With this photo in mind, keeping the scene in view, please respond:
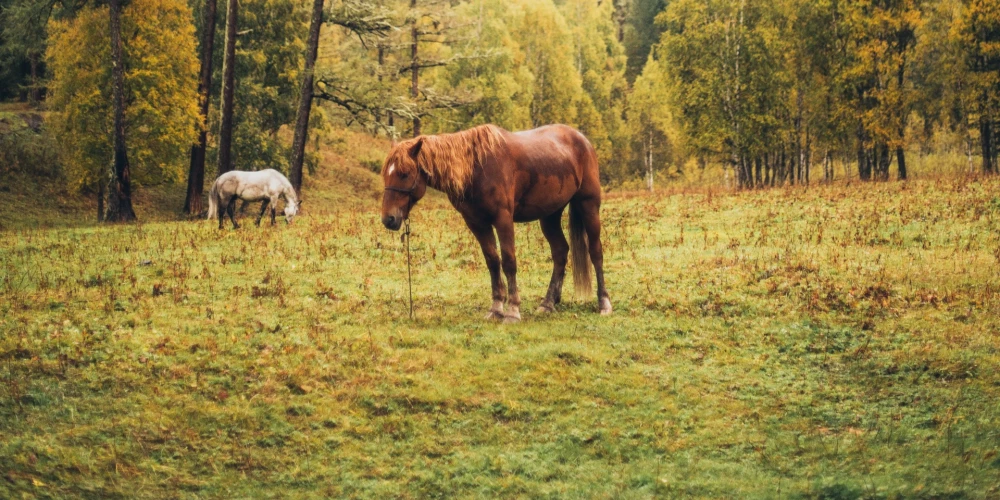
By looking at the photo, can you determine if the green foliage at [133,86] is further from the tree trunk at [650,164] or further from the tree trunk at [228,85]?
the tree trunk at [650,164]

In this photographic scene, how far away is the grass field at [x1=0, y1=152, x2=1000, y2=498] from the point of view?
6359 mm

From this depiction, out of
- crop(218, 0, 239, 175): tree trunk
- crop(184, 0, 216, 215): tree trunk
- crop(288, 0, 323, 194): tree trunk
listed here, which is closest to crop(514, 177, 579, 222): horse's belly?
crop(288, 0, 323, 194): tree trunk

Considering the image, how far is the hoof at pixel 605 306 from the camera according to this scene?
11.0 meters

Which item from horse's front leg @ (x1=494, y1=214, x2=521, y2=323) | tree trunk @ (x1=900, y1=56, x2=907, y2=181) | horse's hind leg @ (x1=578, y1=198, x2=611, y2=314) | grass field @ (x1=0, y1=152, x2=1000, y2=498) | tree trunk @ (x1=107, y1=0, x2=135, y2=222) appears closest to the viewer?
grass field @ (x1=0, y1=152, x2=1000, y2=498)

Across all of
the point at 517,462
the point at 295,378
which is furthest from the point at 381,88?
the point at 517,462

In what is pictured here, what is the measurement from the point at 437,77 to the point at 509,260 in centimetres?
4027

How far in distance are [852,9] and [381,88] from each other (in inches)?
904

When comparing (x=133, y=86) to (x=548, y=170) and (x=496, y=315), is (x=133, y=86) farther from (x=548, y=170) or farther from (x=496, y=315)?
(x=496, y=315)

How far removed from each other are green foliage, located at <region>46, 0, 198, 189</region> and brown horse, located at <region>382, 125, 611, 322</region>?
Result: 20.2 m

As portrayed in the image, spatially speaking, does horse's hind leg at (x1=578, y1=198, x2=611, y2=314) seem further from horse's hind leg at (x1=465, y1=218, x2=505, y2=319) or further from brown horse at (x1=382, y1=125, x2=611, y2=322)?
horse's hind leg at (x1=465, y1=218, x2=505, y2=319)

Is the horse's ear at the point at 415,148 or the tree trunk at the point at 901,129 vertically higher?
the tree trunk at the point at 901,129

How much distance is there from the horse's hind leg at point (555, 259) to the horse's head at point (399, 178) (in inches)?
108

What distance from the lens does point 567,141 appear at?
11430 mm

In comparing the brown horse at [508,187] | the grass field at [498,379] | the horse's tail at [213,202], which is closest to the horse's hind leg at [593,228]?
the brown horse at [508,187]
